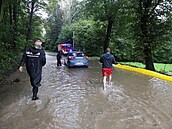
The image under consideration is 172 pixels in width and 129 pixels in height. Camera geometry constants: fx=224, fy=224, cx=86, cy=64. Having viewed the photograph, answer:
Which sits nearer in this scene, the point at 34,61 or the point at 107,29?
the point at 34,61

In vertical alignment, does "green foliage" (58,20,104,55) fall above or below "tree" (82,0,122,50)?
below

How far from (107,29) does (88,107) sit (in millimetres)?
22217

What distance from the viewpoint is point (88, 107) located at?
6695mm

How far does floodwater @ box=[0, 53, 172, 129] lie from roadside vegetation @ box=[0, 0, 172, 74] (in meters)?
5.61

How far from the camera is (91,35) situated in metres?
34.1

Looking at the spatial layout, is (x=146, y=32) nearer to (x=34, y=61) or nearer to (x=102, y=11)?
(x=34, y=61)

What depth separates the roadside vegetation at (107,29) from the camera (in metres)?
15.4

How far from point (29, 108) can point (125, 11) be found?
13613mm

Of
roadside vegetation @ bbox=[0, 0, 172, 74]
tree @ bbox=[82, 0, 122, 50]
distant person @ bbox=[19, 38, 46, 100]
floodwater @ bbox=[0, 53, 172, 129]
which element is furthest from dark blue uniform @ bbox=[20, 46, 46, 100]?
tree @ bbox=[82, 0, 122, 50]

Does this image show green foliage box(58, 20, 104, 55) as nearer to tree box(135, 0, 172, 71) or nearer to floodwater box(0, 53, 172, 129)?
tree box(135, 0, 172, 71)

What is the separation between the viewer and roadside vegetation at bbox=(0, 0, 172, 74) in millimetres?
15383

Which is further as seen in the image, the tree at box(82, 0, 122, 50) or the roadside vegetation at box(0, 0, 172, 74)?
the tree at box(82, 0, 122, 50)

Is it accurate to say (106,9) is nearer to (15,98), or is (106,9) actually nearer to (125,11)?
(125,11)

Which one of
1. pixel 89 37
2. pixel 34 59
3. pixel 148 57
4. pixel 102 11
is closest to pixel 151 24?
pixel 148 57
